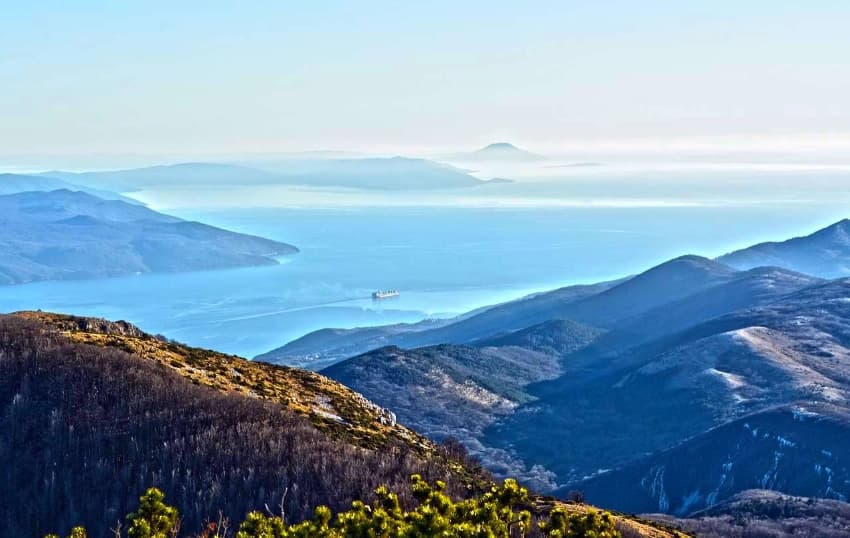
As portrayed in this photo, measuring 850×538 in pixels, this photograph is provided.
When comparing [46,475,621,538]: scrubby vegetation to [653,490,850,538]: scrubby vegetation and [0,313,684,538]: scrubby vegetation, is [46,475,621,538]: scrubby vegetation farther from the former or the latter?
[653,490,850,538]: scrubby vegetation

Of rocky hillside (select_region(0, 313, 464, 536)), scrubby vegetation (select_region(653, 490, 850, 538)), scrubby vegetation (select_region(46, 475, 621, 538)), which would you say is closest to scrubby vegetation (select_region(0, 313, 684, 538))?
rocky hillside (select_region(0, 313, 464, 536))

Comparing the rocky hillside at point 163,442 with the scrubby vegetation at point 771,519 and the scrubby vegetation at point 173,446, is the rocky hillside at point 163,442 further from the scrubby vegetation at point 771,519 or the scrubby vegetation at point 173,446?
the scrubby vegetation at point 771,519

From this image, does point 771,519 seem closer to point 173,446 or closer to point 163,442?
point 173,446

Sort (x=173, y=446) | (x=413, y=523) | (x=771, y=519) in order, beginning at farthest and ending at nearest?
1. (x=771, y=519)
2. (x=173, y=446)
3. (x=413, y=523)

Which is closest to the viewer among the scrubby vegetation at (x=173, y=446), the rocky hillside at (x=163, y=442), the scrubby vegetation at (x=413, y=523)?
the scrubby vegetation at (x=413, y=523)

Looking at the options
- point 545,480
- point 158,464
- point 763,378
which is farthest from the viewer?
point 763,378

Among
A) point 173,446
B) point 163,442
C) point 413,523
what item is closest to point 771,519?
point 173,446

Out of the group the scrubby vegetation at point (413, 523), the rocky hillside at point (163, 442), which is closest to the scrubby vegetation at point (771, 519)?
the rocky hillside at point (163, 442)

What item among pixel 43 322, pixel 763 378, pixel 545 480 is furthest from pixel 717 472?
pixel 43 322

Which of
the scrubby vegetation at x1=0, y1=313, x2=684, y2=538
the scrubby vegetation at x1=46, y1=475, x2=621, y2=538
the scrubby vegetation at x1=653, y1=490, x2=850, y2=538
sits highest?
the scrubby vegetation at x1=46, y1=475, x2=621, y2=538

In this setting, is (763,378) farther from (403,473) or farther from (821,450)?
(403,473)

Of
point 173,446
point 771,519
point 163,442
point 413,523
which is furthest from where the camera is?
point 771,519
